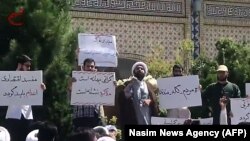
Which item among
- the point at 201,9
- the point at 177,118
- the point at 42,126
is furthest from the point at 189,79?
the point at 201,9

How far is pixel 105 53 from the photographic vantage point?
8.53 metres

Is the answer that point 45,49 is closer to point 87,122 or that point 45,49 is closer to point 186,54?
point 87,122

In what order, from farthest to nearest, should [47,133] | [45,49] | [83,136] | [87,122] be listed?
1. [45,49]
2. [87,122]
3. [47,133]
4. [83,136]

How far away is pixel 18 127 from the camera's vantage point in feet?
23.4

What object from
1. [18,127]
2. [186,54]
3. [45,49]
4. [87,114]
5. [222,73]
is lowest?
[18,127]

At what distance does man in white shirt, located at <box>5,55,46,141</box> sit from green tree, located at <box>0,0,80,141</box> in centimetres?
82

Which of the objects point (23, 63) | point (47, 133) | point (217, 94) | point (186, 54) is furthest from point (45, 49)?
point (186, 54)

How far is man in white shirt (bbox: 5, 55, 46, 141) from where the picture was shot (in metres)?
7.14

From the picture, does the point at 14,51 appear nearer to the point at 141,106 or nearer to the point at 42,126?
the point at 141,106

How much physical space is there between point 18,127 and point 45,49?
4.82 feet

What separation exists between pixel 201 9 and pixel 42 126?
9584 mm

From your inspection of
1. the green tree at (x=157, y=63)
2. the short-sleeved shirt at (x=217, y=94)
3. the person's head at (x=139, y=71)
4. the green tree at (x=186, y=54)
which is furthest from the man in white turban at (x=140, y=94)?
the green tree at (x=186, y=54)

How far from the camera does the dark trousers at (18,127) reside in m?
7.13

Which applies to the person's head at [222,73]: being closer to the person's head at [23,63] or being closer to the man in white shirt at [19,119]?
the man in white shirt at [19,119]
